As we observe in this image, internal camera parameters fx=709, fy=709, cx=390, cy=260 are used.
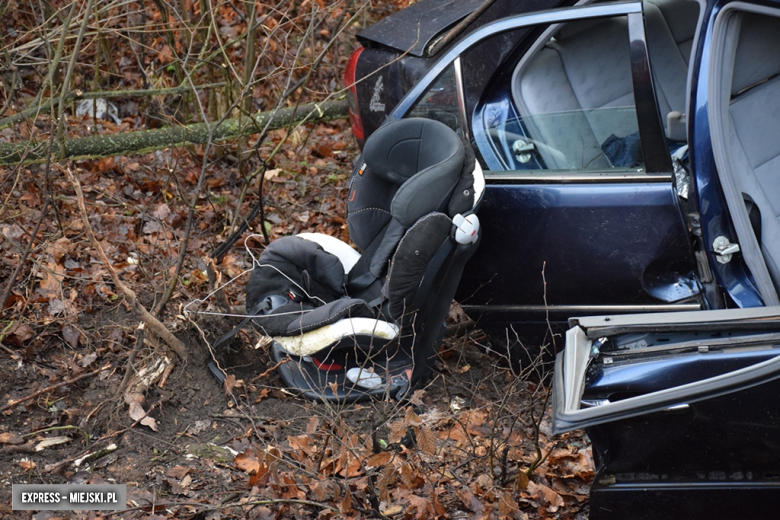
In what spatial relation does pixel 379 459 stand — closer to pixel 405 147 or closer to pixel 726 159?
pixel 405 147

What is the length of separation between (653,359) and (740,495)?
501 mm

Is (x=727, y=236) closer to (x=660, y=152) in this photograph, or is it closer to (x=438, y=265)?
(x=660, y=152)

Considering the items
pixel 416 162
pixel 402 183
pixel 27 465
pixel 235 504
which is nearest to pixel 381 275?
pixel 402 183

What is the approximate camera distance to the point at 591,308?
11.5 feet

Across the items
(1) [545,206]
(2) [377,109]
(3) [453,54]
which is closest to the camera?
(1) [545,206]

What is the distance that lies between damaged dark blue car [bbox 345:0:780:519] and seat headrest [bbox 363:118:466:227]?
203mm

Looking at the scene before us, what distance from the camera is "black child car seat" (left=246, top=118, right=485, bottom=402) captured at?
3.42m

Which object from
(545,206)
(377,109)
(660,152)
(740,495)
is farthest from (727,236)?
(377,109)

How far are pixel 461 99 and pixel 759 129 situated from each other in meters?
1.44

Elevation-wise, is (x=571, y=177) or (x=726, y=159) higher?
(x=726, y=159)

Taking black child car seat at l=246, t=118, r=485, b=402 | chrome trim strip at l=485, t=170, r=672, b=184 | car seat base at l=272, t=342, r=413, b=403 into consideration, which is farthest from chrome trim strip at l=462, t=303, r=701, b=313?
chrome trim strip at l=485, t=170, r=672, b=184

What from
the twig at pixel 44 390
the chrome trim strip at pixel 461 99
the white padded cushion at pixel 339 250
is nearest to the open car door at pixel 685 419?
the chrome trim strip at pixel 461 99

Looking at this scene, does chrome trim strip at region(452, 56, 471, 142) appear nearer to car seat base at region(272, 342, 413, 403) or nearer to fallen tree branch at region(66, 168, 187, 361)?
car seat base at region(272, 342, 413, 403)

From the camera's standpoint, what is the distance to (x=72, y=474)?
3205 mm
